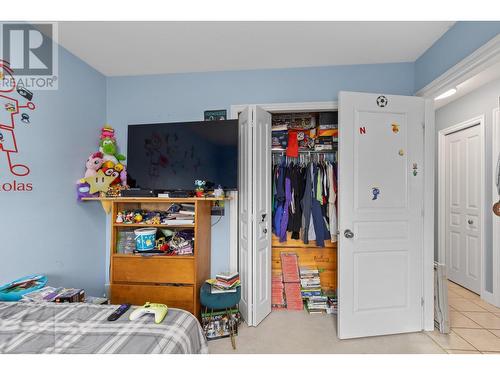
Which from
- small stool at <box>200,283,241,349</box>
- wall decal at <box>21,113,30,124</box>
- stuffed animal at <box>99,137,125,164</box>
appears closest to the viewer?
wall decal at <box>21,113,30,124</box>

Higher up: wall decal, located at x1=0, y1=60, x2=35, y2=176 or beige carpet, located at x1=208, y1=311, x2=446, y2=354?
wall decal, located at x1=0, y1=60, x2=35, y2=176

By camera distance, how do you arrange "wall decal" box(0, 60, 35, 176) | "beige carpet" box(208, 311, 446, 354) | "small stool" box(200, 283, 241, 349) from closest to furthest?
"wall decal" box(0, 60, 35, 176) < "beige carpet" box(208, 311, 446, 354) < "small stool" box(200, 283, 241, 349)

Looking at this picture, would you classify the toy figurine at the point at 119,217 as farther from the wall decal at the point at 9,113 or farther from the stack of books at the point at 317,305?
the stack of books at the point at 317,305

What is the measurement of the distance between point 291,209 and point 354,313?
1.11 m

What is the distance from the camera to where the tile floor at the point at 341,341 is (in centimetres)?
193

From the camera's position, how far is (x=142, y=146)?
2402mm

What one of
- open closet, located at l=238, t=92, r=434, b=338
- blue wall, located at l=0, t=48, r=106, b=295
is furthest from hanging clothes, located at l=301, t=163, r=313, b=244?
blue wall, located at l=0, t=48, r=106, b=295

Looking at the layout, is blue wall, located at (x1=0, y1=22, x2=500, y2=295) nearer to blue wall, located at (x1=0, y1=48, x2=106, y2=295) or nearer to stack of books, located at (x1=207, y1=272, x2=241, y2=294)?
blue wall, located at (x1=0, y1=48, x2=106, y2=295)

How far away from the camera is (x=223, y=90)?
2.59 metres

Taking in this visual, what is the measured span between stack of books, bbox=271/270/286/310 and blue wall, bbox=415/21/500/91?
2376 mm

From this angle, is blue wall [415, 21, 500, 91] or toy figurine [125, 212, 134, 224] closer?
blue wall [415, 21, 500, 91]

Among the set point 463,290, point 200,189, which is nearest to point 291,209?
point 200,189

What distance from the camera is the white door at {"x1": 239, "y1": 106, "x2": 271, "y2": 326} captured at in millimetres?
2287

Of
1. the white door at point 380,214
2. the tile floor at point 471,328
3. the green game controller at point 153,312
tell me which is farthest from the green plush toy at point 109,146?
the tile floor at point 471,328
